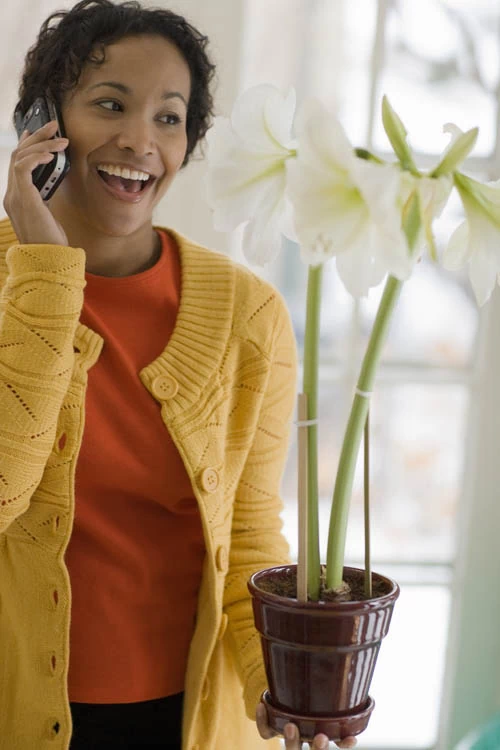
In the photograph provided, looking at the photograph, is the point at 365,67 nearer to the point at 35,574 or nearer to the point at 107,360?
the point at 107,360

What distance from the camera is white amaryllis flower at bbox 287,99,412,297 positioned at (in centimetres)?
65

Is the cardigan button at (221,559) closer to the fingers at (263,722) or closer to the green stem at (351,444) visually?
the fingers at (263,722)

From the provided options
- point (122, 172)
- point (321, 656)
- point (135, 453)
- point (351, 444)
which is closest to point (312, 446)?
point (351, 444)

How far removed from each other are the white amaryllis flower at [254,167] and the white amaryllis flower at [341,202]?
0.10m

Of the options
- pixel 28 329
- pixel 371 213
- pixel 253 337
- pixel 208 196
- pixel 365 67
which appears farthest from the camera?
pixel 365 67

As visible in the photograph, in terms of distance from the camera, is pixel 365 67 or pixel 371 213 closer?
pixel 371 213

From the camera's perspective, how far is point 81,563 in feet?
3.85

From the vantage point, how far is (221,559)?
1.20 metres

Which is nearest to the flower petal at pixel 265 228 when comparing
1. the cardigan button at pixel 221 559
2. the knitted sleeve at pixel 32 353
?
the knitted sleeve at pixel 32 353

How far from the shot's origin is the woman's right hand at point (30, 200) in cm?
106

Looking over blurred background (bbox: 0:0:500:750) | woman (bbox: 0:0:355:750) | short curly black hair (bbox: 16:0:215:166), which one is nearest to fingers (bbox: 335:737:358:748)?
woman (bbox: 0:0:355:750)

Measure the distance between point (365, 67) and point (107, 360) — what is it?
1051mm

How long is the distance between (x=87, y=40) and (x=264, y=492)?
614 millimetres

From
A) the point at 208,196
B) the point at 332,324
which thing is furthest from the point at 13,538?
the point at 332,324
